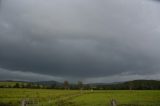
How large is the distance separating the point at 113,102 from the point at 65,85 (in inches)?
5369

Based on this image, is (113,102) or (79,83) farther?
(79,83)

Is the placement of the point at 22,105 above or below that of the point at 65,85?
below

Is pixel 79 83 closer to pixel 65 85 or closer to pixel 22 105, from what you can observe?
pixel 65 85

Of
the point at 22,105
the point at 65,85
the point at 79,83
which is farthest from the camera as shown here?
the point at 79,83

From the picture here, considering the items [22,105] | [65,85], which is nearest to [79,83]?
[65,85]

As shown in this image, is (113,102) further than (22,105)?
No

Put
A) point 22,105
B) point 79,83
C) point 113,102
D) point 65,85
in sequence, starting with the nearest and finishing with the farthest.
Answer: point 113,102, point 22,105, point 65,85, point 79,83

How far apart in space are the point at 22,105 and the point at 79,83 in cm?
15670

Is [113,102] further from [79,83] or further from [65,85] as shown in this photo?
[79,83]

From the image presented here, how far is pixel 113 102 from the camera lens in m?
15.4

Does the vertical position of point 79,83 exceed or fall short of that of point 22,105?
it exceeds it

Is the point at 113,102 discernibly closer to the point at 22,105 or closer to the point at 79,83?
the point at 22,105

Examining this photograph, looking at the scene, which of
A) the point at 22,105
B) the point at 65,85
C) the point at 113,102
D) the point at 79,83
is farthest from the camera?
the point at 79,83

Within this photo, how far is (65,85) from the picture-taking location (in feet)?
496
